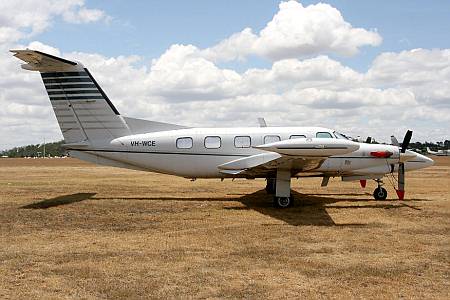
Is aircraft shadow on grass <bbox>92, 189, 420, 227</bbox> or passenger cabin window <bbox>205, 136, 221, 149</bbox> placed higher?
passenger cabin window <bbox>205, 136, 221, 149</bbox>

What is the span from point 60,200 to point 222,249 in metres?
9.56

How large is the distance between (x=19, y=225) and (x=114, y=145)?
5521mm

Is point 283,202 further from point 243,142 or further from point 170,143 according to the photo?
point 170,143

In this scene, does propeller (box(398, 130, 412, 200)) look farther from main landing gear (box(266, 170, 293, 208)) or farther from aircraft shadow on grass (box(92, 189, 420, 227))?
main landing gear (box(266, 170, 293, 208))

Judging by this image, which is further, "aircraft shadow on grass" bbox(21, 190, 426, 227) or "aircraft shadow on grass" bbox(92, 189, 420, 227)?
"aircraft shadow on grass" bbox(21, 190, 426, 227)

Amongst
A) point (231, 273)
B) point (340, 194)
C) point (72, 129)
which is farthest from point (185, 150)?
point (231, 273)

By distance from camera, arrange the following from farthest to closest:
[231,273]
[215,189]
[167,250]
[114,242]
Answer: [215,189] → [114,242] → [167,250] → [231,273]

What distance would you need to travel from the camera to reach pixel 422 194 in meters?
18.7

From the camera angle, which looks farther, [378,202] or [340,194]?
[340,194]

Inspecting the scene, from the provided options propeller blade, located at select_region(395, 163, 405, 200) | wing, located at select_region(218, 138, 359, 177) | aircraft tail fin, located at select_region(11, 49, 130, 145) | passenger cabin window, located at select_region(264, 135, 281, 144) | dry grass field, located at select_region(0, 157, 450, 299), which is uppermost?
aircraft tail fin, located at select_region(11, 49, 130, 145)

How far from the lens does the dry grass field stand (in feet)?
20.8

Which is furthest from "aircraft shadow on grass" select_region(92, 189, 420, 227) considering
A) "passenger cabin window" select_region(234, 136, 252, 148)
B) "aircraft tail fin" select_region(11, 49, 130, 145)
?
"aircraft tail fin" select_region(11, 49, 130, 145)

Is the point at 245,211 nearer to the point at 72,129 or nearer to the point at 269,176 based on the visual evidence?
the point at 269,176

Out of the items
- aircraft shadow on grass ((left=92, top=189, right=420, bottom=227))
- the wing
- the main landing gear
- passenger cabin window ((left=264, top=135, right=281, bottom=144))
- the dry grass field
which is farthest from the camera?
passenger cabin window ((left=264, top=135, right=281, bottom=144))
